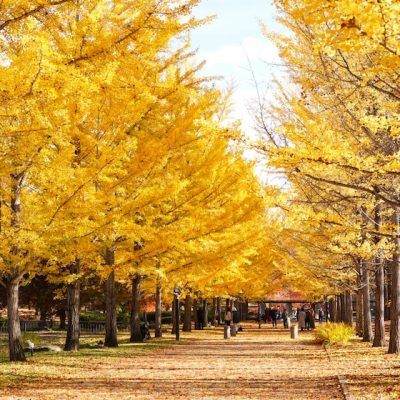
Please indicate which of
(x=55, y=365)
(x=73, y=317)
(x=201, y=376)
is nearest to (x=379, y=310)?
(x=201, y=376)

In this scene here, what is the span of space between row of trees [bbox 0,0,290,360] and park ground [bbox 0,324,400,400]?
1640mm

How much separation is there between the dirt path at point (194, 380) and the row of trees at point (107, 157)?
2.11 meters

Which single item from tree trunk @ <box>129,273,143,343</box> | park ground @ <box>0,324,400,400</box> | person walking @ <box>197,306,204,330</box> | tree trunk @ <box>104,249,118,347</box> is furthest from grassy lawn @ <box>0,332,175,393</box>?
person walking @ <box>197,306,204,330</box>

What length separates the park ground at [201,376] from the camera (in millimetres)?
9188

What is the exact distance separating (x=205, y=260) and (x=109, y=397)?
8.28m

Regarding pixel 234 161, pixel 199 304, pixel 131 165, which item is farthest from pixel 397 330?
pixel 199 304

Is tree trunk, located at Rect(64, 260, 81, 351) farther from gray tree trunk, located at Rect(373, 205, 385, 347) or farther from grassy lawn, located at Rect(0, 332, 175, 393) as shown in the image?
gray tree trunk, located at Rect(373, 205, 385, 347)

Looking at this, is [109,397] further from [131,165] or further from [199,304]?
[199,304]

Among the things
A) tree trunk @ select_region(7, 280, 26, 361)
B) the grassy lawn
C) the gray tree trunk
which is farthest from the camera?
the gray tree trunk

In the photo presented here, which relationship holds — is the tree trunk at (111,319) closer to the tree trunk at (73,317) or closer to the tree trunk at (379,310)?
the tree trunk at (73,317)

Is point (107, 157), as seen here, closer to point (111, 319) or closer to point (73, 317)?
point (73, 317)

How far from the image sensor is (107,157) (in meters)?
10.8

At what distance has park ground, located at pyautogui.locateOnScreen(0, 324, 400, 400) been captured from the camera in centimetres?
919

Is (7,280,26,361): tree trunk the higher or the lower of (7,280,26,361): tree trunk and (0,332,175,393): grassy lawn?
the higher
